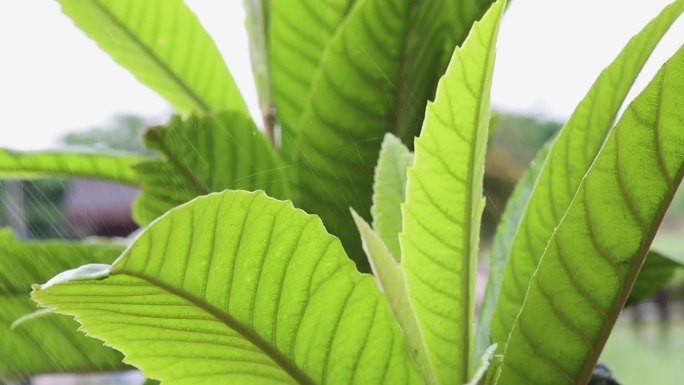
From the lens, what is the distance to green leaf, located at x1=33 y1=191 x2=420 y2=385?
10.0 inches

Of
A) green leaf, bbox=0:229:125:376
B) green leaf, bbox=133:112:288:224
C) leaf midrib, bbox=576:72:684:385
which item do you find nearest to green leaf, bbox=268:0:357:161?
green leaf, bbox=133:112:288:224

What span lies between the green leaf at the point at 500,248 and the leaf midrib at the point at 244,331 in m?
0.13

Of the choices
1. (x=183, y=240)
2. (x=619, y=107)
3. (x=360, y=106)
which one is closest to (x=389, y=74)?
(x=360, y=106)

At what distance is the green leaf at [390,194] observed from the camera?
385mm

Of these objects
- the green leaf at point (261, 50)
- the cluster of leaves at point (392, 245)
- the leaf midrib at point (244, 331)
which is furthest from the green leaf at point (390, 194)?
the green leaf at point (261, 50)

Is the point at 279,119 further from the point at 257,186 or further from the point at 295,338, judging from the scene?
the point at 295,338

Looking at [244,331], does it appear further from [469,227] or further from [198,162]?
[198,162]

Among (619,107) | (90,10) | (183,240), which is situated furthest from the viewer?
(90,10)

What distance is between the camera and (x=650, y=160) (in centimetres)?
29

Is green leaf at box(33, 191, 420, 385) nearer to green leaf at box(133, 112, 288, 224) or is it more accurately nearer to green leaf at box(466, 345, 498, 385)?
green leaf at box(466, 345, 498, 385)

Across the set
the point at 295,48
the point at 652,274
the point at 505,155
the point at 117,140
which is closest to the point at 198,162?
the point at 295,48

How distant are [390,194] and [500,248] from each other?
11 centimetres

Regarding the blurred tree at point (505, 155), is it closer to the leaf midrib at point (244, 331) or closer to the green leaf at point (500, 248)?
the green leaf at point (500, 248)

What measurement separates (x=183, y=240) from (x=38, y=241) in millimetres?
271
